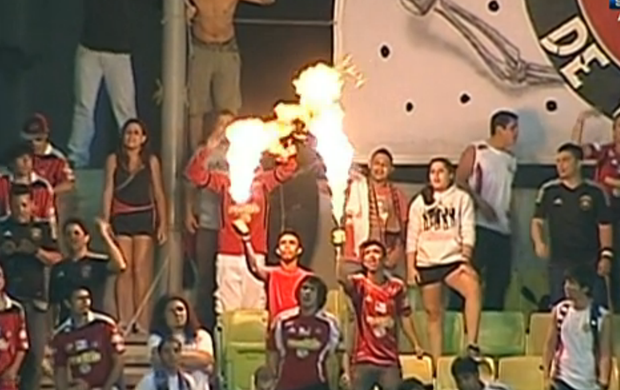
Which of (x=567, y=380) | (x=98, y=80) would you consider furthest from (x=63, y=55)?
(x=567, y=380)

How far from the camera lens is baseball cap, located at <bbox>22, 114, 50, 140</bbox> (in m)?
5.43

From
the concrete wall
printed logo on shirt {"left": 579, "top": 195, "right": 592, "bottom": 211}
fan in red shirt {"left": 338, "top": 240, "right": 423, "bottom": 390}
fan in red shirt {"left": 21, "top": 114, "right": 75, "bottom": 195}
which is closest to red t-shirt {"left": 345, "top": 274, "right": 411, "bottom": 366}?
fan in red shirt {"left": 338, "top": 240, "right": 423, "bottom": 390}

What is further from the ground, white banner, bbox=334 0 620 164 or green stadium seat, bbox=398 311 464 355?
white banner, bbox=334 0 620 164

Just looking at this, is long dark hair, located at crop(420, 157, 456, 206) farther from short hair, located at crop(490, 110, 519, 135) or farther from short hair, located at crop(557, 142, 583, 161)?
short hair, located at crop(557, 142, 583, 161)

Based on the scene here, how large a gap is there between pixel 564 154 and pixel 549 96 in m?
0.21

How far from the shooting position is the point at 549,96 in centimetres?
543

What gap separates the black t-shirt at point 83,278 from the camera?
5.37 metres

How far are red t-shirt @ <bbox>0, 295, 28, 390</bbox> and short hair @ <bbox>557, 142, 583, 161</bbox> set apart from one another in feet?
6.21

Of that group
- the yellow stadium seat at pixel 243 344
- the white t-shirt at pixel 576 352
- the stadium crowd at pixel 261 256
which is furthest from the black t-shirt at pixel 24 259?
the white t-shirt at pixel 576 352

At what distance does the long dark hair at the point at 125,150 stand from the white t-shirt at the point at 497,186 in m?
1.09

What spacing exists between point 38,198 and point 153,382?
2.41 feet

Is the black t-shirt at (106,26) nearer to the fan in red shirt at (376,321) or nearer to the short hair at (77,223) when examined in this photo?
the short hair at (77,223)

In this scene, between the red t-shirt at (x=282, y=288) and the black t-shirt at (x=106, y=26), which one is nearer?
the red t-shirt at (x=282, y=288)

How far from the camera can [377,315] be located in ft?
17.5
